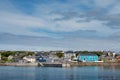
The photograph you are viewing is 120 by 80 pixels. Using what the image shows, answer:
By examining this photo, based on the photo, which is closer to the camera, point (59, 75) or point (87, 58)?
point (59, 75)

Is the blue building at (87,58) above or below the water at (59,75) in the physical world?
above

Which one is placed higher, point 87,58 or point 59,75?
point 87,58

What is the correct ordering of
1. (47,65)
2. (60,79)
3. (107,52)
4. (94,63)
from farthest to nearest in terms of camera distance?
(107,52), (94,63), (47,65), (60,79)

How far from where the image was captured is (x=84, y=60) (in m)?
104

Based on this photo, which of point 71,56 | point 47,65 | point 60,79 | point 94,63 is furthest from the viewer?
point 71,56

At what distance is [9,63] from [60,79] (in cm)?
5801

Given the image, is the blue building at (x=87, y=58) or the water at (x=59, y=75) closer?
the water at (x=59, y=75)

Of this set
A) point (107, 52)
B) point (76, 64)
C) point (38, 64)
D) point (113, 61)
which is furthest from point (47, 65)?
point (107, 52)

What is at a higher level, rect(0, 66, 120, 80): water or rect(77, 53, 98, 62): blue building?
rect(77, 53, 98, 62): blue building

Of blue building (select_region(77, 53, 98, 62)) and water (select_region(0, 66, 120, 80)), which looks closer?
water (select_region(0, 66, 120, 80))

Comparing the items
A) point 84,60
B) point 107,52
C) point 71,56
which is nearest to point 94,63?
point 84,60

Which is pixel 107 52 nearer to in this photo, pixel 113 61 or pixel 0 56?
pixel 113 61

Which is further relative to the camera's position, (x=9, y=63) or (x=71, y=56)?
(x=71, y=56)

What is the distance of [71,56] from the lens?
114 m
